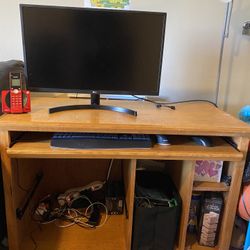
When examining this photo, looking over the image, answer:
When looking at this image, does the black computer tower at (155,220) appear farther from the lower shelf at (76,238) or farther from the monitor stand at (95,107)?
the monitor stand at (95,107)

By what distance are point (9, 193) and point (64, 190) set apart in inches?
23.9

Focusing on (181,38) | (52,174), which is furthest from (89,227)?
(181,38)

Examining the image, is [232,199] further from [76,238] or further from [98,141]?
[76,238]

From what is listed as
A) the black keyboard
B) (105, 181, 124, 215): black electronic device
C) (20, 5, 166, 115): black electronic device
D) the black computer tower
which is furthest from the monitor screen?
(105, 181, 124, 215): black electronic device

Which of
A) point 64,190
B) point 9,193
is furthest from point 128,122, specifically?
point 64,190

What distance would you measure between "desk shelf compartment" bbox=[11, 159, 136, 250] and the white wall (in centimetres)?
66

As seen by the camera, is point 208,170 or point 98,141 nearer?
point 98,141

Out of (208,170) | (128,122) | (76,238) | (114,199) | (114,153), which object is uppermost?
(128,122)

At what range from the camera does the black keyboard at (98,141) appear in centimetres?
99

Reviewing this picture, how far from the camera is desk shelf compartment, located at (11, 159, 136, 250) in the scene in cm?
116

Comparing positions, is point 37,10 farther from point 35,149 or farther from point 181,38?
point 181,38

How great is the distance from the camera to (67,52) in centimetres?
112

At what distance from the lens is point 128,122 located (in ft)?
3.34

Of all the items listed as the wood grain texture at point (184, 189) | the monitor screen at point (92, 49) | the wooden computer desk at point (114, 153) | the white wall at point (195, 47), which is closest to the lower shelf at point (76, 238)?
the wooden computer desk at point (114, 153)
